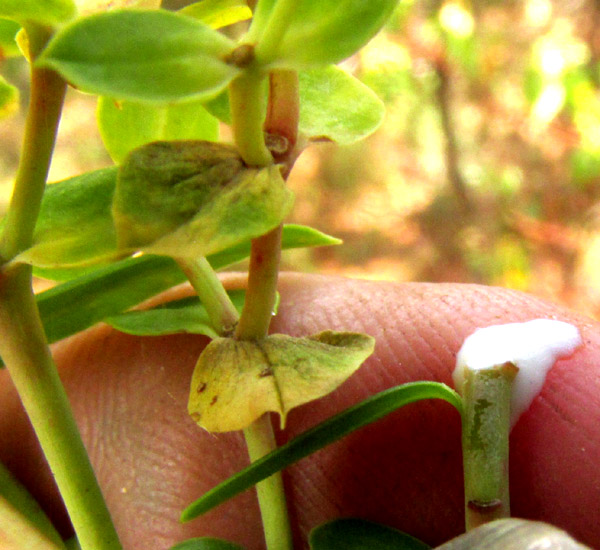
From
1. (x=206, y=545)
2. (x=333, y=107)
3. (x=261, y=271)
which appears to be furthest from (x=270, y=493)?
(x=333, y=107)

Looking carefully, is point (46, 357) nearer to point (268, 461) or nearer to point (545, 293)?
point (268, 461)

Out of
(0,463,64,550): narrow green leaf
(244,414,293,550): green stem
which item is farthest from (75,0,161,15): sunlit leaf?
(0,463,64,550): narrow green leaf

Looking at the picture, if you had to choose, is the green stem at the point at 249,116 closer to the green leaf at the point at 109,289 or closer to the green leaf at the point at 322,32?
the green leaf at the point at 322,32

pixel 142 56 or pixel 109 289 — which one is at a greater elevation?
pixel 142 56

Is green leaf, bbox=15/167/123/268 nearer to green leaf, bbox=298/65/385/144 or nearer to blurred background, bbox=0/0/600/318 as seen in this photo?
green leaf, bbox=298/65/385/144

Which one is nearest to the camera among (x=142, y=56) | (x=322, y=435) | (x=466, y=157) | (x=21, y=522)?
(x=142, y=56)

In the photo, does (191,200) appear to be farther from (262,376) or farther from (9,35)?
(9,35)

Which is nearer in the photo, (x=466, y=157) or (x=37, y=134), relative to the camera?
(x=37, y=134)
